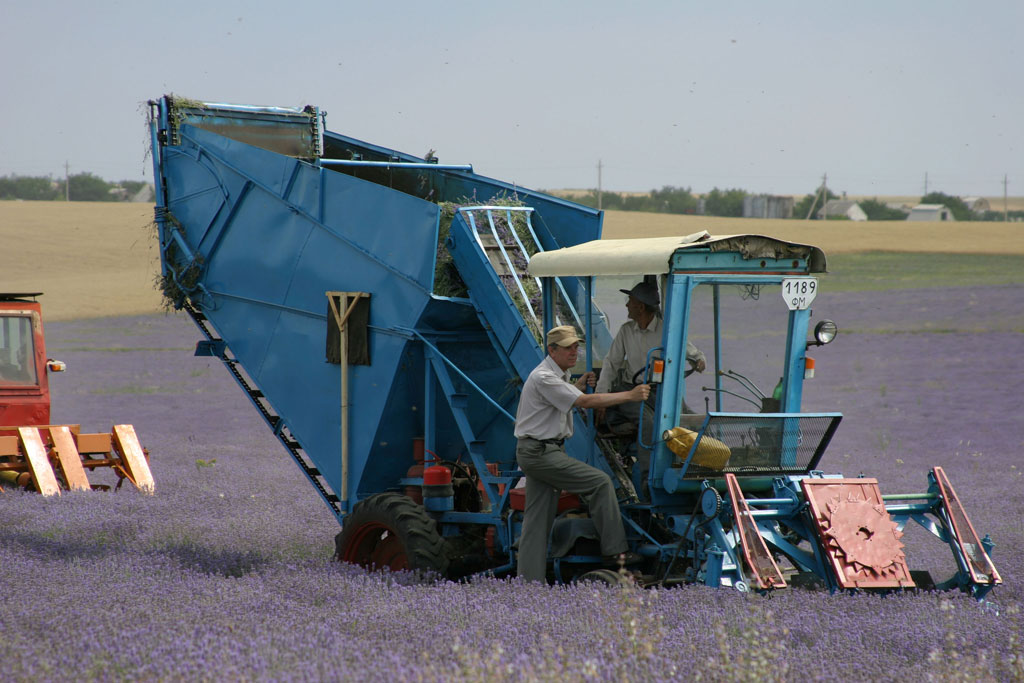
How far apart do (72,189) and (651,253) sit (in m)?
62.5

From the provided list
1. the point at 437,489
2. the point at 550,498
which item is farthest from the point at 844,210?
the point at 550,498

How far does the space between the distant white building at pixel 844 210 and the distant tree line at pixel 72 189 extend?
36763 mm

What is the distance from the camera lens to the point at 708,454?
693 centimetres

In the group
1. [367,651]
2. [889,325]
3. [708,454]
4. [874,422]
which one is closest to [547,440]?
[708,454]

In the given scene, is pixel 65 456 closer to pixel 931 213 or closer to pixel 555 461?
pixel 555 461

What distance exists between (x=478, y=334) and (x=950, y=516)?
141 inches

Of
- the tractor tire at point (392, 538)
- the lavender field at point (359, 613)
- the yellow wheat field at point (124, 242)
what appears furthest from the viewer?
the yellow wheat field at point (124, 242)

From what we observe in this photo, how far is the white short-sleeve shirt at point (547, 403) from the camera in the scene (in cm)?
710

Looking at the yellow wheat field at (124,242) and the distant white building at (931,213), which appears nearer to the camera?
the yellow wheat field at (124,242)

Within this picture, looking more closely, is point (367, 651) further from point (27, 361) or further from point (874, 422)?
point (874, 422)

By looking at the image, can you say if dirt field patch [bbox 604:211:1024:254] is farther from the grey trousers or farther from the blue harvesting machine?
the grey trousers

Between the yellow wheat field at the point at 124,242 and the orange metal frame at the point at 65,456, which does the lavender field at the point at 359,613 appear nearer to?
the orange metal frame at the point at 65,456

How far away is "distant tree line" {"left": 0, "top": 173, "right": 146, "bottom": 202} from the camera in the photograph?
206 ft

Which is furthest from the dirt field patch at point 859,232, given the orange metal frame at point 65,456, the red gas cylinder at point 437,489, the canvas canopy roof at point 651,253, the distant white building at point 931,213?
the canvas canopy roof at point 651,253
